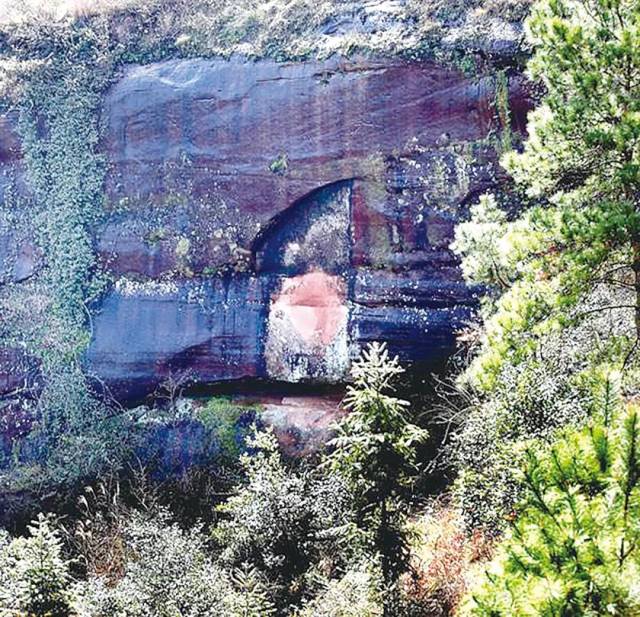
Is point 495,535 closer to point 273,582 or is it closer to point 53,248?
point 273,582

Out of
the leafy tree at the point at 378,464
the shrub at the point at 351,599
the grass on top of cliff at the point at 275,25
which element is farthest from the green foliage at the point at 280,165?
the shrub at the point at 351,599

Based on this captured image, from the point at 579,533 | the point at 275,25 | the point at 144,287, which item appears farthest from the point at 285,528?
the point at 275,25

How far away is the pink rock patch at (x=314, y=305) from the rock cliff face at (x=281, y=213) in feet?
0.08

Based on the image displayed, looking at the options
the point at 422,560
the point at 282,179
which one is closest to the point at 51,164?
the point at 282,179

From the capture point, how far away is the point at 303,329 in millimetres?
11250

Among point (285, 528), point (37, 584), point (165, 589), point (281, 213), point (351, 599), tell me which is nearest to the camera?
point (37, 584)

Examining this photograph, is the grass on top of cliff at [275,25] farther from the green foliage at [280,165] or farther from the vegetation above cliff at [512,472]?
the vegetation above cliff at [512,472]

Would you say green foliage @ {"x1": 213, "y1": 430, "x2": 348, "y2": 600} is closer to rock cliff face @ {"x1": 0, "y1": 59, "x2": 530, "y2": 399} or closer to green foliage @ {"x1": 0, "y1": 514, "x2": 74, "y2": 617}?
green foliage @ {"x1": 0, "y1": 514, "x2": 74, "y2": 617}

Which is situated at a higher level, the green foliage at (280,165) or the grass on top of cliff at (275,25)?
the grass on top of cliff at (275,25)

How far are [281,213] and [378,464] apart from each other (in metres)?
6.35

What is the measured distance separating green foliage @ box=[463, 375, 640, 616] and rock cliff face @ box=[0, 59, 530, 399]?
7542 millimetres

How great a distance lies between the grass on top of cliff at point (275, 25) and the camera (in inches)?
424

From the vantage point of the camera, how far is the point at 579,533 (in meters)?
2.89

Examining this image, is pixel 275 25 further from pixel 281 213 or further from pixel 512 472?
pixel 512 472
